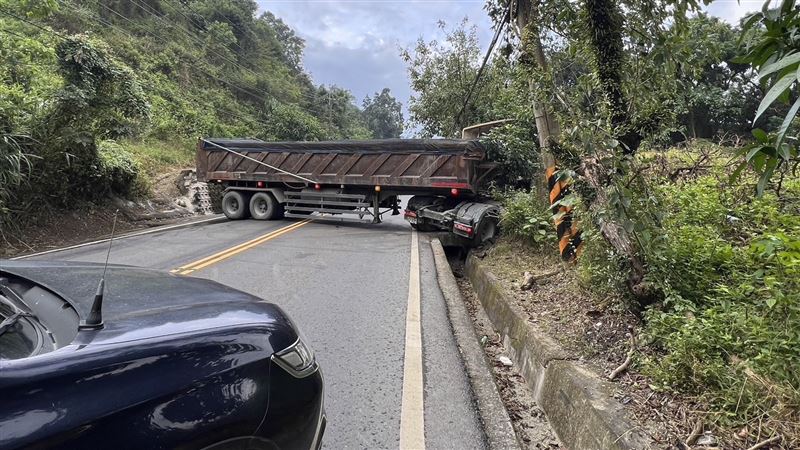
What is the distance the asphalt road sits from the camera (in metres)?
3.32

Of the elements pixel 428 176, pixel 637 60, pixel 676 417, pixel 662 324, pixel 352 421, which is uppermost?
pixel 637 60

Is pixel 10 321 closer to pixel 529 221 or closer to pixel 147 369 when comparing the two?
pixel 147 369

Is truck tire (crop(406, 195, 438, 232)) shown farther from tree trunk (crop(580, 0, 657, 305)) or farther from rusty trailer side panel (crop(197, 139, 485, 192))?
tree trunk (crop(580, 0, 657, 305))

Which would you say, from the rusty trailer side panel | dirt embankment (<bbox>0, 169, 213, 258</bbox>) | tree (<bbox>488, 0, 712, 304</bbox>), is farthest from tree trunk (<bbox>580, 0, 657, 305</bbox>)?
the rusty trailer side panel

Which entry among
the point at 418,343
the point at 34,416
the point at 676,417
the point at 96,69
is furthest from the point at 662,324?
the point at 96,69

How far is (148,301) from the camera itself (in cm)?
217

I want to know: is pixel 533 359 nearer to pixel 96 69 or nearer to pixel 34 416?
pixel 34 416

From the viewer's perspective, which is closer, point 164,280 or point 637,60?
point 164,280

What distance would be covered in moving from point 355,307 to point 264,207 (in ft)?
35.1

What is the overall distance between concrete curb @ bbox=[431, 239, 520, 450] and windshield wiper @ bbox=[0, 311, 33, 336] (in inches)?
102

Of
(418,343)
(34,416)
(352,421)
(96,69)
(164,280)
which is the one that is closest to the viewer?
(34,416)

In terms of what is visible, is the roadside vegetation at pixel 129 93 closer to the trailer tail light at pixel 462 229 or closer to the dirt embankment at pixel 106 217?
the dirt embankment at pixel 106 217

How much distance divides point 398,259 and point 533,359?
16.7ft

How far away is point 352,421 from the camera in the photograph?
3285 millimetres
